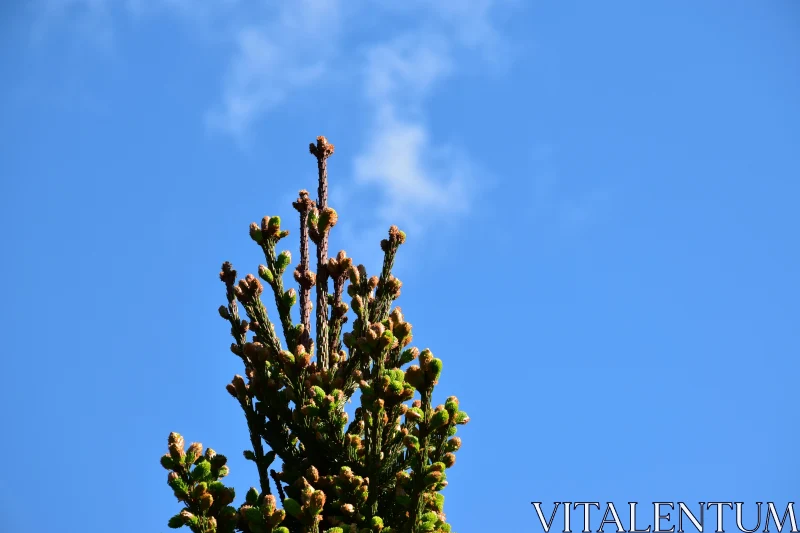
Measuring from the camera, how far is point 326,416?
4793 mm

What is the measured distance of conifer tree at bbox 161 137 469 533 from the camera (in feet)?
15.1

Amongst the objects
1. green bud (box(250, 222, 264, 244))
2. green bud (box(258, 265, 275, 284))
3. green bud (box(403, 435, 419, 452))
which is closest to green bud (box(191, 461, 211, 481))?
green bud (box(403, 435, 419, 452))

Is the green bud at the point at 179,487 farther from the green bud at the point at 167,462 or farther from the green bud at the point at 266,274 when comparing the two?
the green bud at the point at 266,274

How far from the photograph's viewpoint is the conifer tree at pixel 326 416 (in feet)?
15.1

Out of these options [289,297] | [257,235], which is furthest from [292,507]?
[257,235]

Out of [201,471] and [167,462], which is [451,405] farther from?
[167,462]

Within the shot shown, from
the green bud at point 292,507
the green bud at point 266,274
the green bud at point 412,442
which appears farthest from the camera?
the green bud at point 266,274

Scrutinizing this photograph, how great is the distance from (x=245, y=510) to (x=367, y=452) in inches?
36.1

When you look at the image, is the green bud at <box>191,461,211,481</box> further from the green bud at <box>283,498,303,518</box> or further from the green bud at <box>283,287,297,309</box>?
the green bud at <box>283,287,297,309</box>

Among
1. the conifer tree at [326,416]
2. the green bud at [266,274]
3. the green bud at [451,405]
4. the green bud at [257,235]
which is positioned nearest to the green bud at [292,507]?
the conifer tree at [326,416]

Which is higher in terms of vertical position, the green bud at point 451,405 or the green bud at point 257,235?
the green bud at point 257,235

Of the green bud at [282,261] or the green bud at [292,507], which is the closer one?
the green bud at [292,507]

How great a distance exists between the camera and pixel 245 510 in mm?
4598

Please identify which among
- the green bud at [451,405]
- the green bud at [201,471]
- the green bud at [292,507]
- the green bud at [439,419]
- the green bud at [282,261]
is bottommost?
the green bud at [292,507]
